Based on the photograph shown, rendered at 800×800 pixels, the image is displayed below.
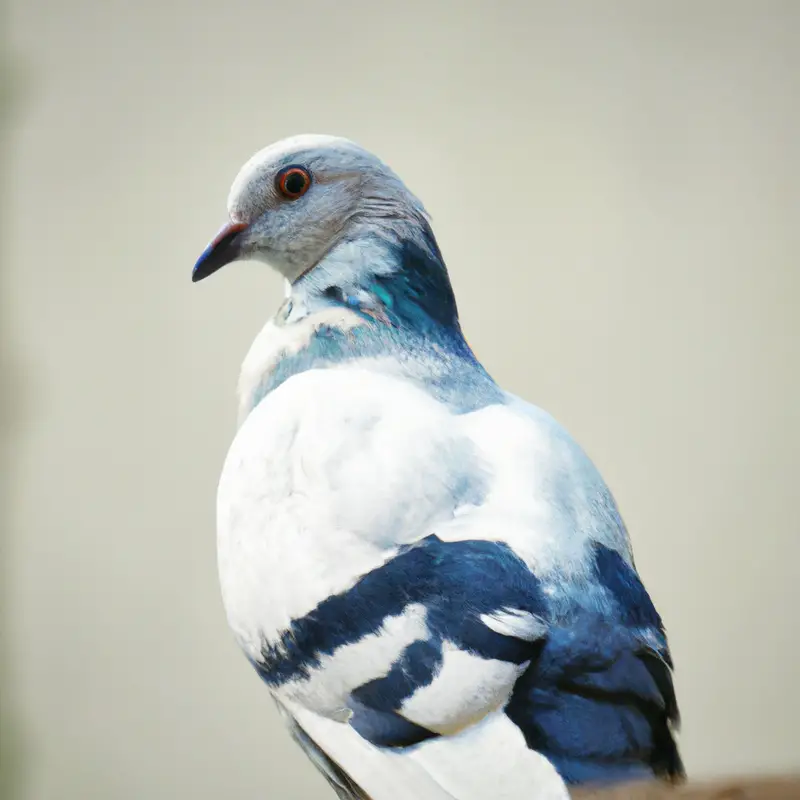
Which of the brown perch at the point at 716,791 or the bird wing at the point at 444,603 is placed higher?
the bird wing at the point at 444,603

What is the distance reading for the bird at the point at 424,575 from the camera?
584 millimetres

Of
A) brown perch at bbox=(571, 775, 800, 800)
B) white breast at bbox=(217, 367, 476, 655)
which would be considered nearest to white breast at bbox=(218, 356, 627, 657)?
white breast at bbox=(217, 367, 476, 655)

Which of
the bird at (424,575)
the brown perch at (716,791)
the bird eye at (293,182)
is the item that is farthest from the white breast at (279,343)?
the brown perch at (716,791)

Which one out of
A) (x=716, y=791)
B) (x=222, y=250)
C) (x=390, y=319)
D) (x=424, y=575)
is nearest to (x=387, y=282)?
(x=390, y=319)

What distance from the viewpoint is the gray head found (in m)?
0.79

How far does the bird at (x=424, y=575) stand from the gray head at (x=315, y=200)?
0.04 meters

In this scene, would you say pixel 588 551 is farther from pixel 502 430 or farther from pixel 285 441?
pixel 285 441

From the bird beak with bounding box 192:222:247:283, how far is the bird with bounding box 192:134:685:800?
0.10 m

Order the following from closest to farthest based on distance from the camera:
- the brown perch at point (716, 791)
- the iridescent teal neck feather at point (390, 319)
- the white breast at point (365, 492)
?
the brown perch at point (716, 791), the white breast at point (365, 492), the iridescent teal neck feather at point (390, 319)

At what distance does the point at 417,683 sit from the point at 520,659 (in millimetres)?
69

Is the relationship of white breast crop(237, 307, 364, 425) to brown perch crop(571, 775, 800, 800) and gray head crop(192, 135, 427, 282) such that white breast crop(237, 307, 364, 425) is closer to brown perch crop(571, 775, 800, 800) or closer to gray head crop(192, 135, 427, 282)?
gray head crop(192, 135, 427, 282)

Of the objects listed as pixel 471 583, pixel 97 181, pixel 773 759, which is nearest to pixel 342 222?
pixel 471 583

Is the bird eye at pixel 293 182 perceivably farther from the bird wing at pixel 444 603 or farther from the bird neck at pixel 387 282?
the bird wing at pixel 444 603

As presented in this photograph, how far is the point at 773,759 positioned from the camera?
1.59 meters
